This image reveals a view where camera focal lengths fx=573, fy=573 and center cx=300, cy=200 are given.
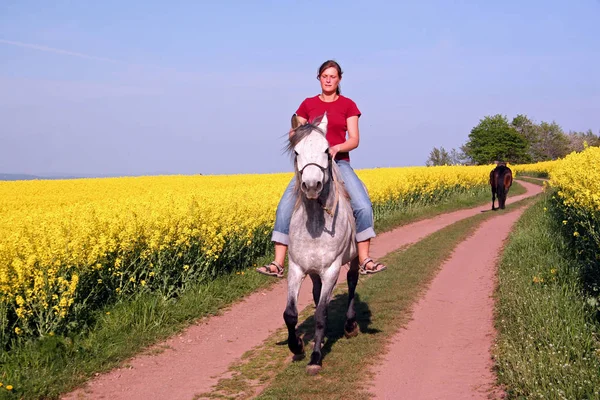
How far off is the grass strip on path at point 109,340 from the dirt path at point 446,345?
9.86 ft

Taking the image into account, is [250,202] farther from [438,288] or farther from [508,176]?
[508,176]

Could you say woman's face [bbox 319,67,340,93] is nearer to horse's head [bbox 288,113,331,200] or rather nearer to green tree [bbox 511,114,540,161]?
horse's head [bbox 288,113,331,200]

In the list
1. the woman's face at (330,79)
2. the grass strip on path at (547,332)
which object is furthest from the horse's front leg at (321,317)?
the woman's face at (330,79)

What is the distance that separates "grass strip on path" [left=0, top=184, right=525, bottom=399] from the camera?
18.4 ft

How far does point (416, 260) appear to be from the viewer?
12.5 meters

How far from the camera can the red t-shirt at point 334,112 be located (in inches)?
250

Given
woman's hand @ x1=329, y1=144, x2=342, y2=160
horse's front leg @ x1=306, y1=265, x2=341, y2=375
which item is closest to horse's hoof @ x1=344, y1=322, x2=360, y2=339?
horse's front leg @ x1=306, y1=265, x2=341, y2=375

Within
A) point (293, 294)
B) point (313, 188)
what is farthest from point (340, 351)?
point (313, 188)

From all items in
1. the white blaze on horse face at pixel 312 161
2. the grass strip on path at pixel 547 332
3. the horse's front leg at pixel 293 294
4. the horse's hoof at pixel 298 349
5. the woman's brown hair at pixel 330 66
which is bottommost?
the horse's hoof at pixel 298 349

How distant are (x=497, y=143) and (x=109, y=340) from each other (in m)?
99.4

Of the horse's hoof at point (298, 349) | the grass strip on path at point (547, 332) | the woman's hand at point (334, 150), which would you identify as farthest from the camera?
the horse's hoof at point (298, 349)

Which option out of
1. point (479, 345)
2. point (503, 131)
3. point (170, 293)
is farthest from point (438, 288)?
point (503, 131)

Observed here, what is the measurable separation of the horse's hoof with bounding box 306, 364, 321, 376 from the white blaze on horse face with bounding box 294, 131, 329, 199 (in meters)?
1.82

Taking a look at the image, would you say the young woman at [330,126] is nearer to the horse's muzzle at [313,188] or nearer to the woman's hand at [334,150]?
the woman's hand at [334,150]
